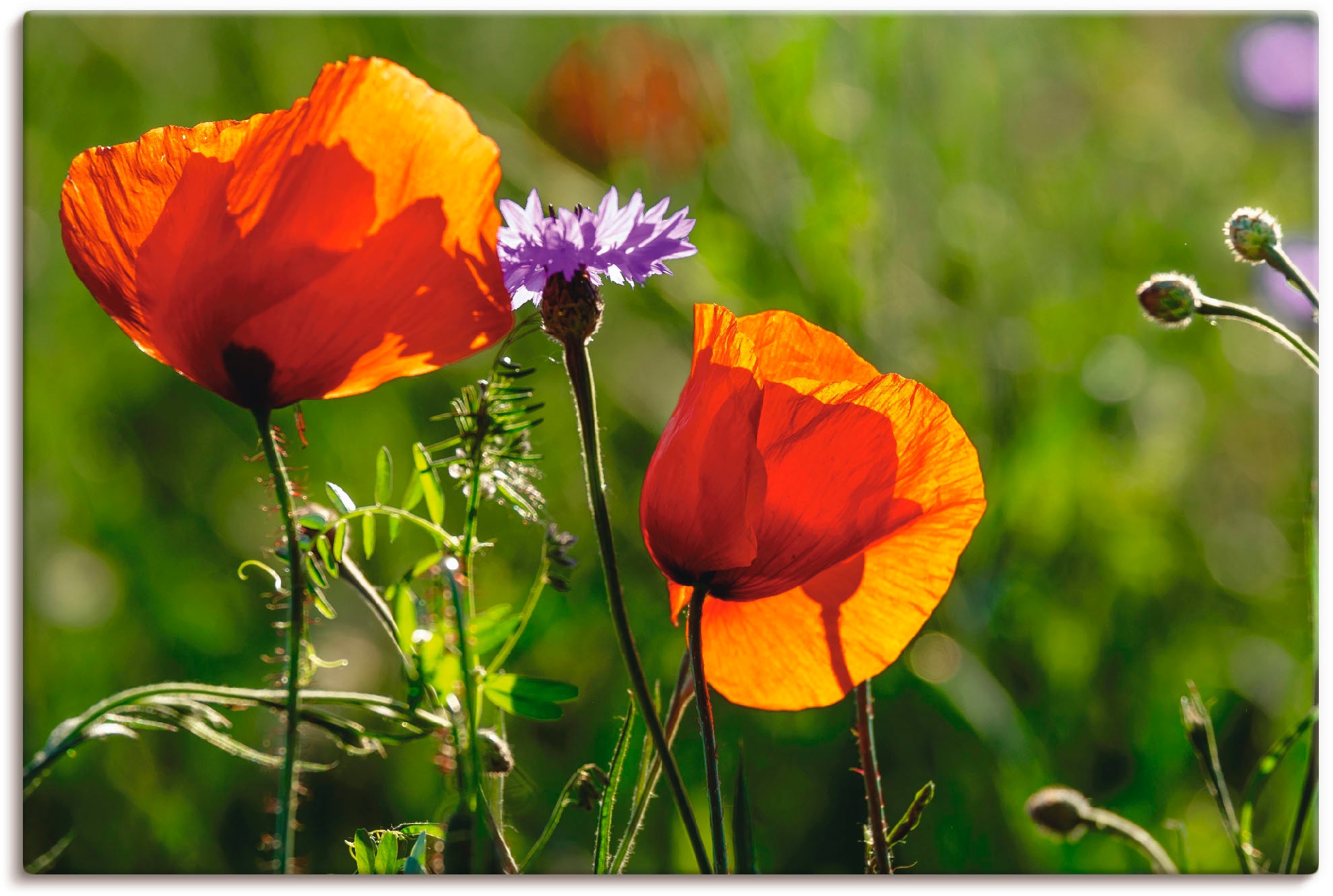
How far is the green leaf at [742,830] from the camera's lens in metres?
0.62

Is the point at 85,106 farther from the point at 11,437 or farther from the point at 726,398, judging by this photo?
the point at 726,398

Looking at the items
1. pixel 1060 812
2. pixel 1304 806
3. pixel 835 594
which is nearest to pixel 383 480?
pixel 835 594

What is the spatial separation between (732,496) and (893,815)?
1.57 ft

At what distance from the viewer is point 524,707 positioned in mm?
631

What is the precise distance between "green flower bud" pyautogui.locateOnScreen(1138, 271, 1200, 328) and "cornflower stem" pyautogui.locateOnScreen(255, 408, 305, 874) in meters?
0.47

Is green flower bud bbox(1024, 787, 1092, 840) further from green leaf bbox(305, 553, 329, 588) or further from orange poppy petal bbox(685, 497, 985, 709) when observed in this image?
green leaf bbox(305, 553, 329, 588)

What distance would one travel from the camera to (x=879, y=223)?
136cm

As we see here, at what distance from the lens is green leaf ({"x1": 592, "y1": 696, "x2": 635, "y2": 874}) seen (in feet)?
2.01

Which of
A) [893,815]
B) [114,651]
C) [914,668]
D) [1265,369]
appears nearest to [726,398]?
[893,815]

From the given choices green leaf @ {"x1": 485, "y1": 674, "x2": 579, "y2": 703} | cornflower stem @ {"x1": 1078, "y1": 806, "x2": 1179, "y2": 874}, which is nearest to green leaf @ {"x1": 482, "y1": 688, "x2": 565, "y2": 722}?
green leaf @ {"x1": 485, "y1": 674, "x2": 579, "y2": 703}

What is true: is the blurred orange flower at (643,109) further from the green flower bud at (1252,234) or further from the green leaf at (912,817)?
the green leaf at (912,817)

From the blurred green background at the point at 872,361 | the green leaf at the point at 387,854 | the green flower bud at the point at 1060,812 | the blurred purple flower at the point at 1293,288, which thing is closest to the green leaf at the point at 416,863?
the green leaf at the point at 387,854

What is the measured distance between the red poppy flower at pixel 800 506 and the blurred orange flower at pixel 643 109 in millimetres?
770

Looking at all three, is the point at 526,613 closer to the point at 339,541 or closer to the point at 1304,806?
the point at 339,541
